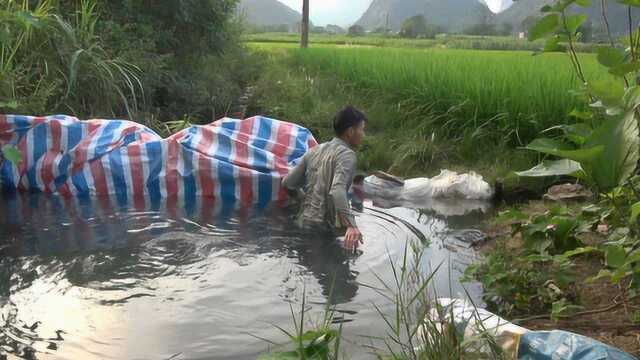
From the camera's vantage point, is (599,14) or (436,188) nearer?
(599,14)

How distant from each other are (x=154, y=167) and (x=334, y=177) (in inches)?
84.5

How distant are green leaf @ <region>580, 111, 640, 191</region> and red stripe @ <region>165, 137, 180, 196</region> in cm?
425

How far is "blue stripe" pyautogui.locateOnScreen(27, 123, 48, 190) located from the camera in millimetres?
5816

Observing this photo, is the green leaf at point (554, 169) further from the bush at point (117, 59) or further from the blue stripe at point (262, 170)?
the bush at point (117, 59)

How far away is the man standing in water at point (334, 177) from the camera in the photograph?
4164 mm

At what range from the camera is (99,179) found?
5793mm

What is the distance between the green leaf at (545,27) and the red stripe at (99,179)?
162 inches

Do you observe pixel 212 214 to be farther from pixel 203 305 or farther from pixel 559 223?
pixel 559 223

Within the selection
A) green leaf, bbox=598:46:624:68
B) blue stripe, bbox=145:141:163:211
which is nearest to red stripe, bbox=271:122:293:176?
blue stripe, bbox=145:141:163:211

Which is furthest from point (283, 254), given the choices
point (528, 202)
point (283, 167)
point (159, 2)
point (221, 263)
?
point (159, 2)

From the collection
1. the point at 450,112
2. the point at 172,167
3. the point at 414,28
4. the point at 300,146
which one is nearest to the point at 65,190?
the point at 172,167

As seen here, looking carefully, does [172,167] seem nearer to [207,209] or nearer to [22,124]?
[207,209]

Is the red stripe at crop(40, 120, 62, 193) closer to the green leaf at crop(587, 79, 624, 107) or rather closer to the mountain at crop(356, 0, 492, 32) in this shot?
the green leaf at crop(587, 79, 624, 107)

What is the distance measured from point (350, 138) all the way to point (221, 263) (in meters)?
1.18
